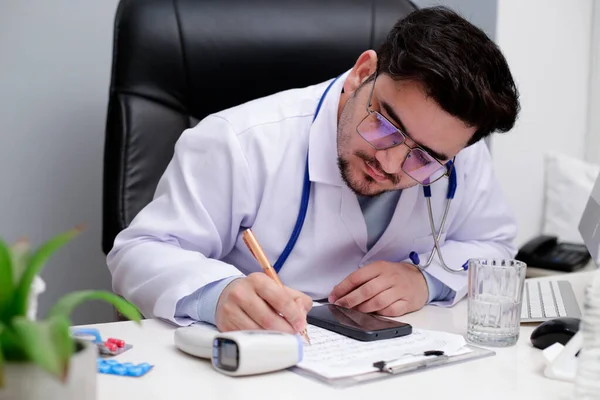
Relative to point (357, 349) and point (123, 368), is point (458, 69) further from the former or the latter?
point (123, 368)

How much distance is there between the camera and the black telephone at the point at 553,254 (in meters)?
1.69

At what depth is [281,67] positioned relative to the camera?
1458 mm

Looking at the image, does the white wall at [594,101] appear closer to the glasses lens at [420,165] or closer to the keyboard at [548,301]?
the keyboard at [548,301]

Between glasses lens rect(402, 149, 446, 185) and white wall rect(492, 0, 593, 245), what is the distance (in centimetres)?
89

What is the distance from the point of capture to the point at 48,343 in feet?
1.61

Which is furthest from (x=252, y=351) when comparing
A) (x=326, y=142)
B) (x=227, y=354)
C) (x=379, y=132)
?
(x=326, y=142)

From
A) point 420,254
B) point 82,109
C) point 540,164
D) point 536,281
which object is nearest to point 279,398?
point 420,254

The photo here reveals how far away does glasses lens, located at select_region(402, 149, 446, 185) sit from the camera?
1.11 m

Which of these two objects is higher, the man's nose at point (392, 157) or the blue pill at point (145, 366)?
the man's nose at point (392, 157)

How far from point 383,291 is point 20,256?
0.68 m

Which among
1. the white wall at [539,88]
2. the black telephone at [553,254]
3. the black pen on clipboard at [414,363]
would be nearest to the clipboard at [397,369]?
the black pen on clipboard at [414,363]

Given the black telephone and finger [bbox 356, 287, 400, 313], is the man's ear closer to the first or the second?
finger [bbox 356, 287, 400, 313]

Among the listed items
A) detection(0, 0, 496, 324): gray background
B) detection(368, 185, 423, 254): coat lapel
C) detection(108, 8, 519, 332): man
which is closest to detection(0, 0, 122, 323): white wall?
detection(0, 0, 496, 324): gray background

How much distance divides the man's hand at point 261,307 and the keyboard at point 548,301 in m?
0.38
